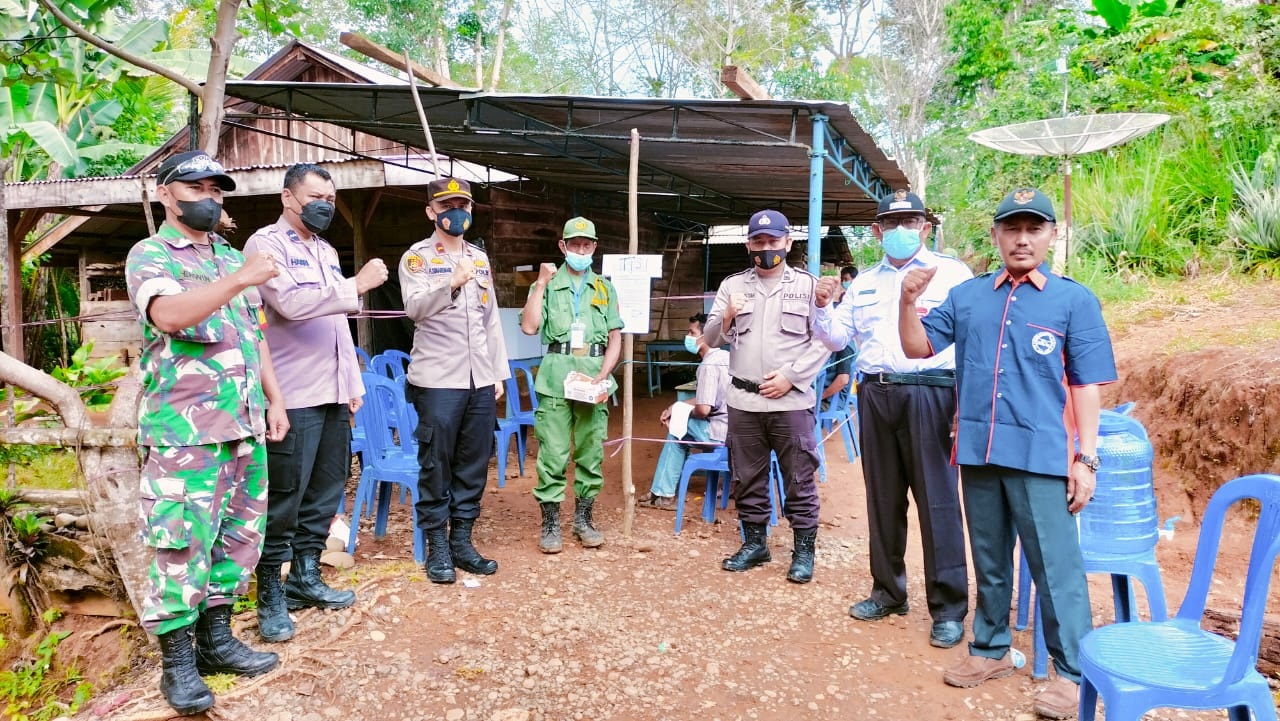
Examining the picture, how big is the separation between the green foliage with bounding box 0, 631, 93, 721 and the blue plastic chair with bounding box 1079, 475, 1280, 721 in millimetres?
3879

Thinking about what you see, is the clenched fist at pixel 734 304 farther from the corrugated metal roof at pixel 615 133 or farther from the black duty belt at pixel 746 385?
the corrugated metal roof at pixel 615 133

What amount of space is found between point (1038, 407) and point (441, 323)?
8.67ft

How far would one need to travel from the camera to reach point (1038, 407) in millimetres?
2635

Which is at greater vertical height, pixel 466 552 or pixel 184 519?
pixel 184 519

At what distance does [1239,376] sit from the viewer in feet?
15.1

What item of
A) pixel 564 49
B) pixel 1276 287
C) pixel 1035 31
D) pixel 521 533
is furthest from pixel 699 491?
pixel 564 49

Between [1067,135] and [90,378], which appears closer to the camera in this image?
[1067,135]

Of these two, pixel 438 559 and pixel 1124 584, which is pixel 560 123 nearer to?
pixel 438 559

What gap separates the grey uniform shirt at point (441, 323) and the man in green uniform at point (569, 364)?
478mm

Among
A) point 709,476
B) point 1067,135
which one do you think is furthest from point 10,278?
point 1067,135

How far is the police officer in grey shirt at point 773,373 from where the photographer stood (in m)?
3.88

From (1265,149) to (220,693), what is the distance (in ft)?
29.1

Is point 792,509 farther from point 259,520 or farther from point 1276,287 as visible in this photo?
point 1276,287

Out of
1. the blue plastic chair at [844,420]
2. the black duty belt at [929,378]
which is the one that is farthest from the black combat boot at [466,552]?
the blue plastic chair at [844,420]
